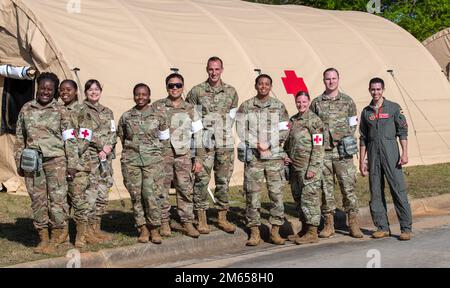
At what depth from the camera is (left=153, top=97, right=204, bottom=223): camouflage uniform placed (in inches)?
350

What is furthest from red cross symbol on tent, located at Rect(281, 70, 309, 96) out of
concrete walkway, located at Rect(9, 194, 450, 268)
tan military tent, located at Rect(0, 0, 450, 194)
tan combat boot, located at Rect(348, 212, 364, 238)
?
tan combat boot, located at Rect(348, 212, 364, 238)

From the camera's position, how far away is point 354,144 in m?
9.25

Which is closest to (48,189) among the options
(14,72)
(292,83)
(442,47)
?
(14,72)

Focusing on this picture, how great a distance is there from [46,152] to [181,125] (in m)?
1.61

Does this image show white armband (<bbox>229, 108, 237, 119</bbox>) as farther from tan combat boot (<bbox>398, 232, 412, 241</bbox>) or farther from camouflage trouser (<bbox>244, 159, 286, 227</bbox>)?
tan combat boot (<bbox>398, 232, 412, 241</bbox>)

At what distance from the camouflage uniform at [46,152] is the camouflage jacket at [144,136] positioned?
0.71 meters

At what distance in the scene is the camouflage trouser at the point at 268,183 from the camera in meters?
Result: 8.90

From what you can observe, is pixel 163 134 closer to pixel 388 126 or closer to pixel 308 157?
pixel 308 157

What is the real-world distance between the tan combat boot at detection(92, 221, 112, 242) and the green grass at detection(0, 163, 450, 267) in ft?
0.33

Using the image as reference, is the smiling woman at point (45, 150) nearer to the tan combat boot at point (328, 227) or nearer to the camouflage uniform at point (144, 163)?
the camouflage uniform at point (144, 163)

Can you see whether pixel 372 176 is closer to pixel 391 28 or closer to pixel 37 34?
pixel 37 34
